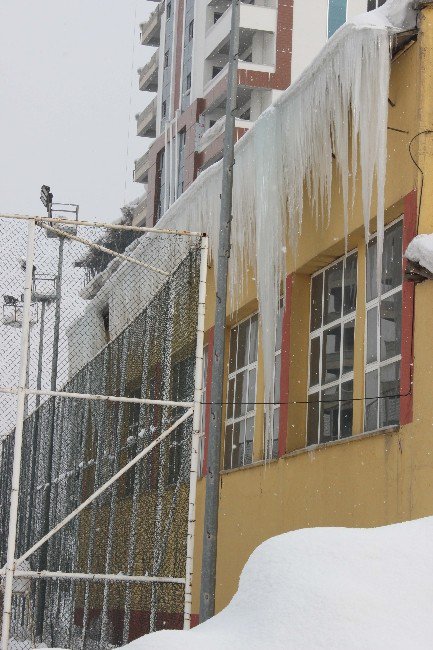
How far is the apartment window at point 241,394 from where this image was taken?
46.0ft

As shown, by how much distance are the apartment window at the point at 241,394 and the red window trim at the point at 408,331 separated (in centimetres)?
430

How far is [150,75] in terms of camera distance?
53.7 metres

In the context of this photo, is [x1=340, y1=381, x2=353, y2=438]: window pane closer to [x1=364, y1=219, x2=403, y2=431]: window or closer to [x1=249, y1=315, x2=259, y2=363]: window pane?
[x1=364, y1=219, x2=403, y2=431]: window

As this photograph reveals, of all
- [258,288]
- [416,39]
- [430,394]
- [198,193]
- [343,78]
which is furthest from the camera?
[198,193]

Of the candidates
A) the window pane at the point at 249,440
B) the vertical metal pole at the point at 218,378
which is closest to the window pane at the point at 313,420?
the vertical metal pole at the point at 218,378

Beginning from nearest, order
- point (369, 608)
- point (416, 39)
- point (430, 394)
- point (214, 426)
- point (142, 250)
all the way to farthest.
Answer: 1. point (369, 608)
2. point (430, 394)
3. point (416, 39)
4. point (214, 426)
5. point (142, 250)

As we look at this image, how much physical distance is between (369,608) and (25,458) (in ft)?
52.3

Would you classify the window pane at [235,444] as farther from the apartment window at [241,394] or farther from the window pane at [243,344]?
the window pane at [243,344]

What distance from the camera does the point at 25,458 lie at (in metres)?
20.0

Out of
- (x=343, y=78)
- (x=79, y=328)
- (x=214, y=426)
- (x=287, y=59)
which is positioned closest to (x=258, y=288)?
(x=214, y=426)

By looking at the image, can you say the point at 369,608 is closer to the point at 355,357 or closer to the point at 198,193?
the point at 355,357

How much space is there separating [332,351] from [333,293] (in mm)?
531

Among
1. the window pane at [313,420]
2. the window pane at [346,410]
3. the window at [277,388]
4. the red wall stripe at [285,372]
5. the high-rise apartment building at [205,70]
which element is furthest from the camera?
the high-rise apartment building at [205,70]

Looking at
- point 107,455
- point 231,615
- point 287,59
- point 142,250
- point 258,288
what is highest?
point 287,59
